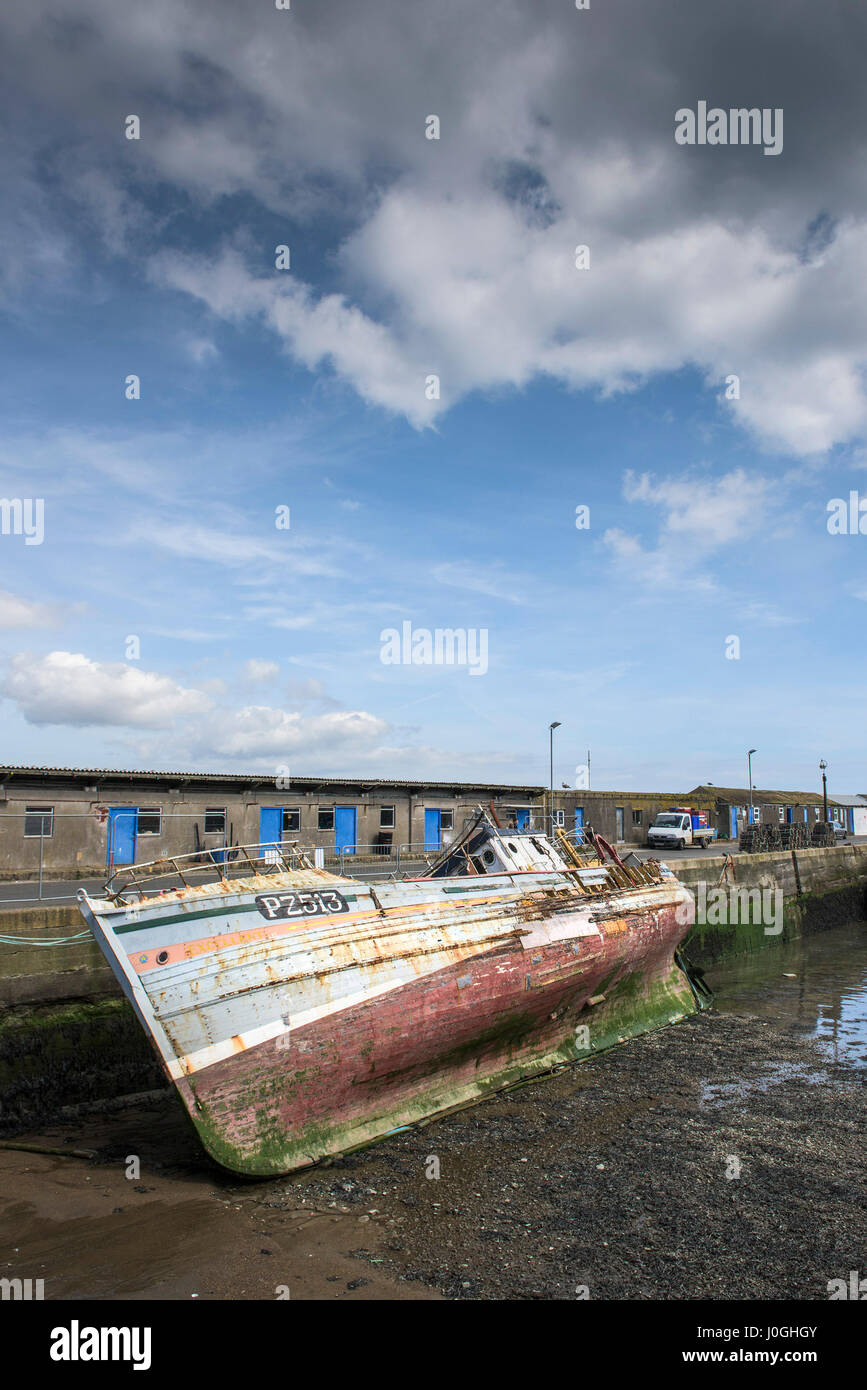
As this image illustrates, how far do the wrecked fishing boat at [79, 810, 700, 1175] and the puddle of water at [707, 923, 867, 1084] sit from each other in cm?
410

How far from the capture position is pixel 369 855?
102ft

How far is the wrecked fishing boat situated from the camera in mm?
8500

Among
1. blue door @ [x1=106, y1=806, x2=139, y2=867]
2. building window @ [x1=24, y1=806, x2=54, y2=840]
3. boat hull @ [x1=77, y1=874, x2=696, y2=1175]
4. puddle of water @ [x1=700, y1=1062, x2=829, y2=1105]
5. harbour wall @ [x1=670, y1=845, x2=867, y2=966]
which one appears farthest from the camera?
blue door @ [x1=106, y1=806, x2=139, y2=867]

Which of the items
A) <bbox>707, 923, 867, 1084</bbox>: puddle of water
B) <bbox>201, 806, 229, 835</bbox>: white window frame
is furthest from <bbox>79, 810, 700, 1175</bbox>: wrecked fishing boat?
<bbox>201, 806, 229, 835</bbox>: white window frame

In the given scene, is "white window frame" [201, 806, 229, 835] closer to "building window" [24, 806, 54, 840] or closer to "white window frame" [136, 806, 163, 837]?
"white window frame" [136, 806, 163, 837]

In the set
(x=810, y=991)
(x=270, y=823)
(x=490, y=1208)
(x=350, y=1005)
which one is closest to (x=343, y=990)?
(x=350, y=1005)

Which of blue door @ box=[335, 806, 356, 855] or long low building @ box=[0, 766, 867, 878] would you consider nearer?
long low building @ box=[0, 766, 867, 878]

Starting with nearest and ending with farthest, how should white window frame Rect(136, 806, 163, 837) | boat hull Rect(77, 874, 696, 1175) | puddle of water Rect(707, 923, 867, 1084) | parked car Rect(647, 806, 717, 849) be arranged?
boat hull Rect(77, 874, 696, 1175)
puddle of water Rect(707, 923, 867, 1084)
white window frame Rect(136, 806, 163, 837)
parked car Rect(647, 806, 717, 849)

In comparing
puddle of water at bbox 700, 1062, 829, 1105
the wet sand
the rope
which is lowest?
puddle of water at bbox 700, 1062, 829, 1105

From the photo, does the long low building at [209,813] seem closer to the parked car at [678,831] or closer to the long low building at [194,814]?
the long low building at [194,814]

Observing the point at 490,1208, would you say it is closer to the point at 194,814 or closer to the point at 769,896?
the point at 194,814

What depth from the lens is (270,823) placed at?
99.6 ft

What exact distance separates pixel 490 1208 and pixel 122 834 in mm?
21717

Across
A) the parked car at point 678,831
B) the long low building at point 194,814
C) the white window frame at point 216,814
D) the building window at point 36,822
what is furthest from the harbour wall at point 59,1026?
the parked car at point 678,831
